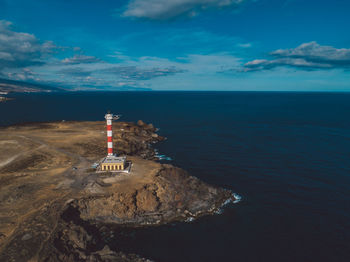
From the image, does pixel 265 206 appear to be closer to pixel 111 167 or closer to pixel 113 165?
pixel 113 165

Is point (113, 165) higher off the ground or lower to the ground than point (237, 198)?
higher

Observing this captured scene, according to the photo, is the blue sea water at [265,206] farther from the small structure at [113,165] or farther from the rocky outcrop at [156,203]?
the small structure at [113,165]

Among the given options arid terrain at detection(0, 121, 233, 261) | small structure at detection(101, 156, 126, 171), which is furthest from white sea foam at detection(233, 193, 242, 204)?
small structure at detection(101, 156, 126, 171)

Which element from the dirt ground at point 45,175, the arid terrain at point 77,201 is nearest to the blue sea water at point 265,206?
the arid terrain at point 77,201

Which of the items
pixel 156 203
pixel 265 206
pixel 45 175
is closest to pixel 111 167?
pixel 45 175

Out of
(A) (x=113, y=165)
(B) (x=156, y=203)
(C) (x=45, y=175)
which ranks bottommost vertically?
(B) (x=156, y=203)

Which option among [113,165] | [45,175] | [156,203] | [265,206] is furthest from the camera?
[113,165]

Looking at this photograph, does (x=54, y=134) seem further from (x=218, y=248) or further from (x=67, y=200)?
(x=218, y=248)

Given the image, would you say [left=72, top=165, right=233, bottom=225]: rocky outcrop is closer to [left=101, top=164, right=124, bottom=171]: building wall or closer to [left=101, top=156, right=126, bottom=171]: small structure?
[left=101, top=156, right=126, bottom=171]: small structure

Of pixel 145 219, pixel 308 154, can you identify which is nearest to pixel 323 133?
pixel 308 154
